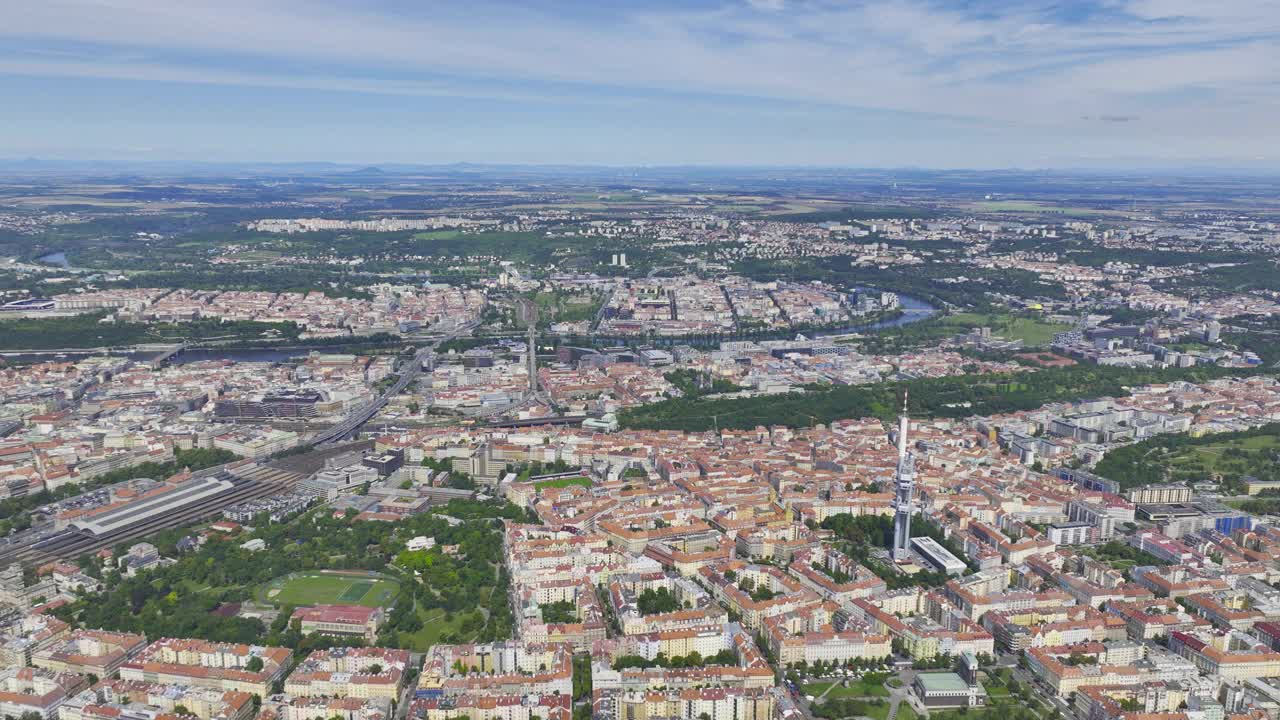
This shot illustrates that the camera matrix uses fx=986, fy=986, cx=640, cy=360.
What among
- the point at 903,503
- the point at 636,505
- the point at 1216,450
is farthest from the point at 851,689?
the point at 1216,450

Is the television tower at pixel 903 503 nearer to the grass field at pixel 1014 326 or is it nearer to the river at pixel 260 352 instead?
the river at pixel 260 352

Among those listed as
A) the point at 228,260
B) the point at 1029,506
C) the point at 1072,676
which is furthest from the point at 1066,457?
the point at 228,260

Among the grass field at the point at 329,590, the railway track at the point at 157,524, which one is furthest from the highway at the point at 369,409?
the grass field at the point at 329,590

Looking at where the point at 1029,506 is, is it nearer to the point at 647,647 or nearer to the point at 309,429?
the point at 647,647

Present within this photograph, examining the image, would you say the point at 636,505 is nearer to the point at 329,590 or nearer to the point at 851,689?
the point at 329,590

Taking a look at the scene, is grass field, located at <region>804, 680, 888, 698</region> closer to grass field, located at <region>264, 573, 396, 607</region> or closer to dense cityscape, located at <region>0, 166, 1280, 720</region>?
dense cityscape, located at <region>0, 166, 1280, 720</region>

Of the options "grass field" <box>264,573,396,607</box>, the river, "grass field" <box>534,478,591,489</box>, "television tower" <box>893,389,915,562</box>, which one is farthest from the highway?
"television tower" <box>893,389,915,562</box>
